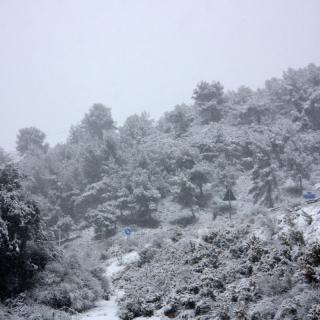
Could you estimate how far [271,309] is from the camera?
10.4 m

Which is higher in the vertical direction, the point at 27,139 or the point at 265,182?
the point at 27,139

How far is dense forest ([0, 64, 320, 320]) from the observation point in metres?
13.7

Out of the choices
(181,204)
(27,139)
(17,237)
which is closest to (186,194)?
(181,204)

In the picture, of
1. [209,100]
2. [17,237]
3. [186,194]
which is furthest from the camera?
[209,100]

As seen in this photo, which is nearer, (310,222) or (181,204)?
(310,222)

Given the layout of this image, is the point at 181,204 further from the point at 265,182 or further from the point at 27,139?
the point at 27,139

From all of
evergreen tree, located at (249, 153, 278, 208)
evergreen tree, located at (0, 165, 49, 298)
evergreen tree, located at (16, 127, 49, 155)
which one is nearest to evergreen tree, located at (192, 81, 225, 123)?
evergreen tree, located at (249, 153, 278, 208)

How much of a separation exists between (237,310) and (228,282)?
3.64m

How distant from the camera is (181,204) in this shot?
47938 mm

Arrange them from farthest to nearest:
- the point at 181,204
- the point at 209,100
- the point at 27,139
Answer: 1. the point at 27,139
2. the point at 209,100
3. the point at 181,204

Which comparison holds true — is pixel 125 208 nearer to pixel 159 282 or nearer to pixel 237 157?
pixel 237 157

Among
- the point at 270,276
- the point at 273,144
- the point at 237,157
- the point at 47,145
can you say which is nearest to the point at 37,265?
the point at 270,276

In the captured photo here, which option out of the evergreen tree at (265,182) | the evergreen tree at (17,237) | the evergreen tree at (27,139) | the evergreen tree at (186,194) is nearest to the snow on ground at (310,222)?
the evergreen tree at (17,237)

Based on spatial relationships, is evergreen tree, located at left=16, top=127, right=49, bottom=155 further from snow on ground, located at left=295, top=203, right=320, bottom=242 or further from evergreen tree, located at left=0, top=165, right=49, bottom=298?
snow on ground, located at left=295, top=203, right=320, bottom=242
